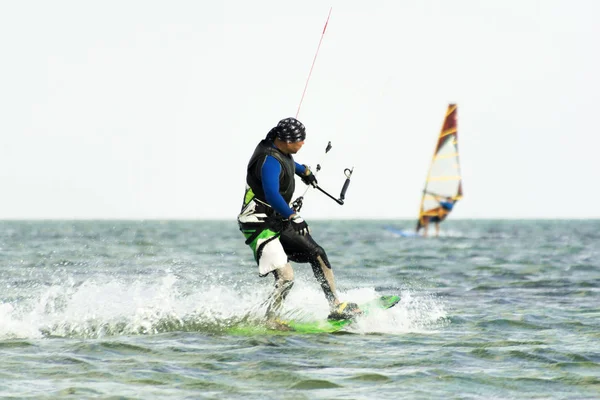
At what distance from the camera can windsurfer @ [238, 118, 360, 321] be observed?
971cm

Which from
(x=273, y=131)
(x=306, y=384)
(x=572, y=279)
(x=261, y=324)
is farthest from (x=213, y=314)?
(x=572, y=279)

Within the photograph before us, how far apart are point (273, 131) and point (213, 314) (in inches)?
105

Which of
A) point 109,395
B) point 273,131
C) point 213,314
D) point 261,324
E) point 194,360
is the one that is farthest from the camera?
point 213,314

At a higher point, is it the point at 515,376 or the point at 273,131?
the point at 273,131

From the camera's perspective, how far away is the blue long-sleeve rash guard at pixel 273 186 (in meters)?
9.57

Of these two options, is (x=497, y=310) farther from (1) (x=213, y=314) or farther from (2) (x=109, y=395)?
(2) (x=109, y=395)

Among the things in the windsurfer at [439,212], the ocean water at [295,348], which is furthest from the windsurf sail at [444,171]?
the ocean water at [295,348]

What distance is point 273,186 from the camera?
31.6ft

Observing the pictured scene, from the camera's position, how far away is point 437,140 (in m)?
58.8

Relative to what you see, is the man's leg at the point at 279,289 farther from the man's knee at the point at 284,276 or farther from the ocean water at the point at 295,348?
the ocean water at the point at 295,348

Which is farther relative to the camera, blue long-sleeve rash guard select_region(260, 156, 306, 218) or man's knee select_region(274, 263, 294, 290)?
man's knee select_region(274, 263, 294, 290)

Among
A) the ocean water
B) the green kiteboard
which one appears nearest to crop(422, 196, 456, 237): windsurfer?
the ocean water

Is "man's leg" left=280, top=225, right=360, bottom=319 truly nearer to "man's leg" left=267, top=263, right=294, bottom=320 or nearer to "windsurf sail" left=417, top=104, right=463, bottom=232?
"man's leg" left=267, top=263, right=294, bottom=320

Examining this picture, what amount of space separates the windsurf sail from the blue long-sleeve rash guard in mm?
49074
